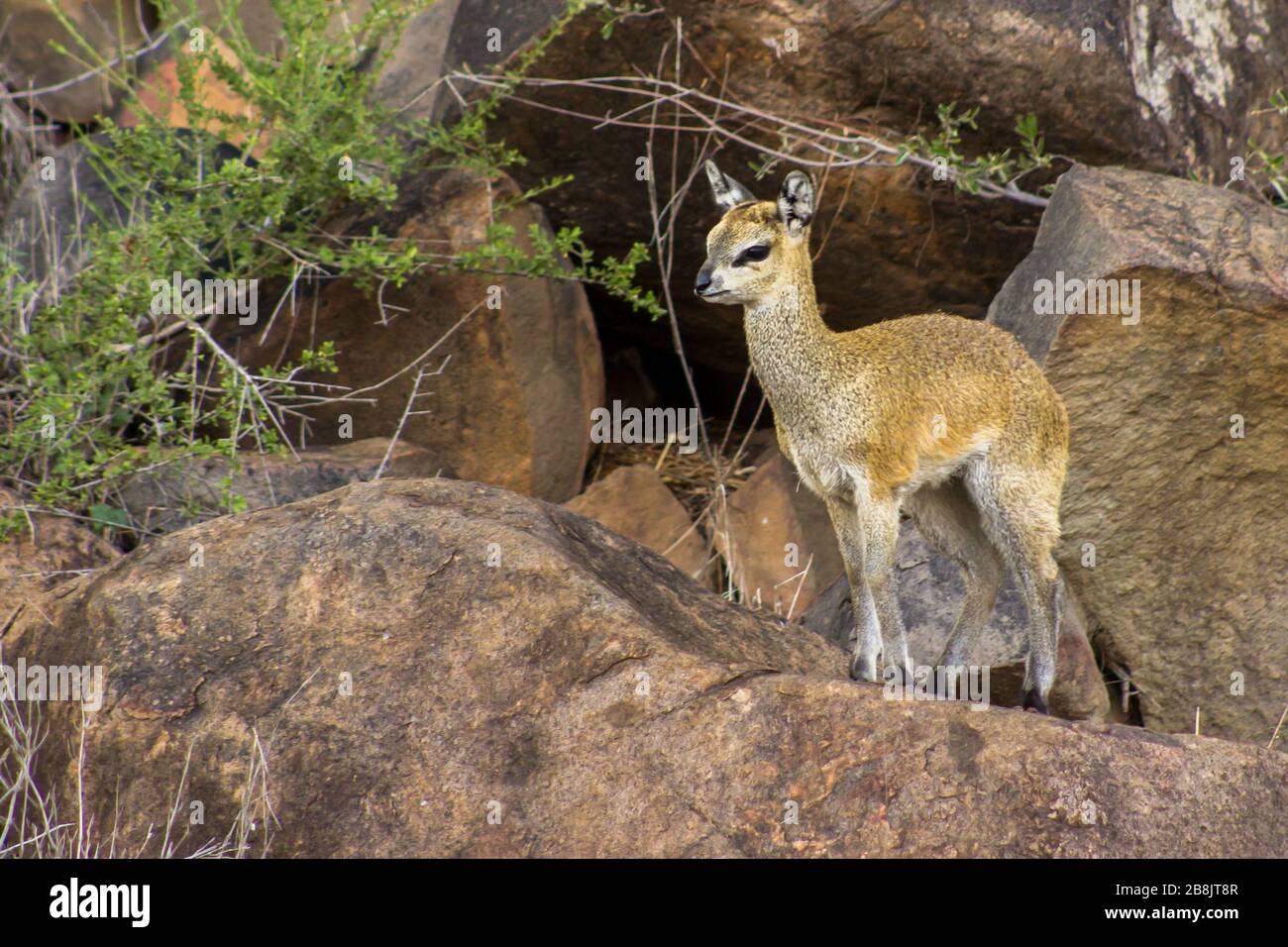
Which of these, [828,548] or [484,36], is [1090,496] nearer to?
[828,548]

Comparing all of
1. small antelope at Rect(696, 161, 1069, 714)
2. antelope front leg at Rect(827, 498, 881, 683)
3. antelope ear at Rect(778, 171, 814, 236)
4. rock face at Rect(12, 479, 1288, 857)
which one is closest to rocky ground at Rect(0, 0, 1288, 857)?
rock face at Rect(12, 479, 1288, 857)

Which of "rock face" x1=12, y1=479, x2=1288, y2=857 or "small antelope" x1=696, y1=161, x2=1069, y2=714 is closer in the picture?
"rock face" x1=12, y1=479, x2=1288, y2=857

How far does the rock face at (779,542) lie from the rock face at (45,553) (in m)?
4.14

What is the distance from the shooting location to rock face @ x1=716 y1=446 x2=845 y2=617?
10.6 meters

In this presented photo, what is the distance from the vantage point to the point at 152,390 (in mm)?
9211

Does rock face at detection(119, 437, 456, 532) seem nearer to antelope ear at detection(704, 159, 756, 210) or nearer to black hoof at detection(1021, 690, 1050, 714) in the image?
antelope ear at detection(704, 159, 756, 210)

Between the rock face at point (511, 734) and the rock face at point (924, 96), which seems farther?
the rock face at point (924, 96)

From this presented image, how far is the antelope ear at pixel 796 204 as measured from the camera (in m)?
7.41

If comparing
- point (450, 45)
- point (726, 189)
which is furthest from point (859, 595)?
point (450, 45)

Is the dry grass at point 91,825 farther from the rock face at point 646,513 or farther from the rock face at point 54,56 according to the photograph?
the rock face at point 54,56

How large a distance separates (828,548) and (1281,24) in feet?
15.8

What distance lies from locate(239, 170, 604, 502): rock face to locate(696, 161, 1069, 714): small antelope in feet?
10.3

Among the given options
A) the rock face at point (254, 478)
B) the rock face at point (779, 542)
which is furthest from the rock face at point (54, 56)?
the rock face at point (779, 542)

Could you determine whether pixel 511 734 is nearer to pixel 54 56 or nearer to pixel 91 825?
pixel 91 825
